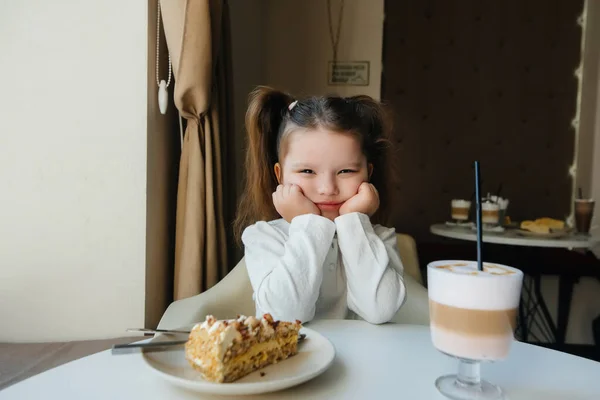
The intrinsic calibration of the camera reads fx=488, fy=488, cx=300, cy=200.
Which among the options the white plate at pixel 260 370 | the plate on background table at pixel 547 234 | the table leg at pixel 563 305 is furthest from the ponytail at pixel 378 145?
the table leg at pixel 563 305

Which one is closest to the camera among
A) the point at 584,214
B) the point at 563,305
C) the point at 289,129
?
the point at 289,129

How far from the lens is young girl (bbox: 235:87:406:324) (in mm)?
1027

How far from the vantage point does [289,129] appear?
1254 mm

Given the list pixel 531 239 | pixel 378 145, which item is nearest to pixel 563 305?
pixel 531 239

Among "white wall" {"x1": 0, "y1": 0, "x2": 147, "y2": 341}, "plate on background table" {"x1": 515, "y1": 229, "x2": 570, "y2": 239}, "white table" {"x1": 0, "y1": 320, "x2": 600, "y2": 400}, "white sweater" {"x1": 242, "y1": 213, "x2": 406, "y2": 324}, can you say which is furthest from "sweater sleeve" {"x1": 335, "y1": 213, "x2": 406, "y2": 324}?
"plate on background table" {"x1": 515, "y1": 229, "x2": 570, "y2": 239}

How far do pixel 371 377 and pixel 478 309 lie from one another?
0.58 feet

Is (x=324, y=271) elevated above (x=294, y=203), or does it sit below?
below

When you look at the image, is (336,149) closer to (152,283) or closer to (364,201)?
(364,201)

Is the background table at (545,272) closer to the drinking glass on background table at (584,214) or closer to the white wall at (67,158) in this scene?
the drinking glass on background table at (584,214)

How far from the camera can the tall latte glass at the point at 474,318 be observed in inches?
24.1

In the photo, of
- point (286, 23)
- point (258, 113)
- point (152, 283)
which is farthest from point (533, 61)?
point (152, 283)

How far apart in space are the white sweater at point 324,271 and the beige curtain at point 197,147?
51 cm

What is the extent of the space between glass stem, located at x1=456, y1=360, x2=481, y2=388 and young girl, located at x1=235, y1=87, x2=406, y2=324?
0.35 meters

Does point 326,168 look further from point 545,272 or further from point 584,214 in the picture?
point 545,272
